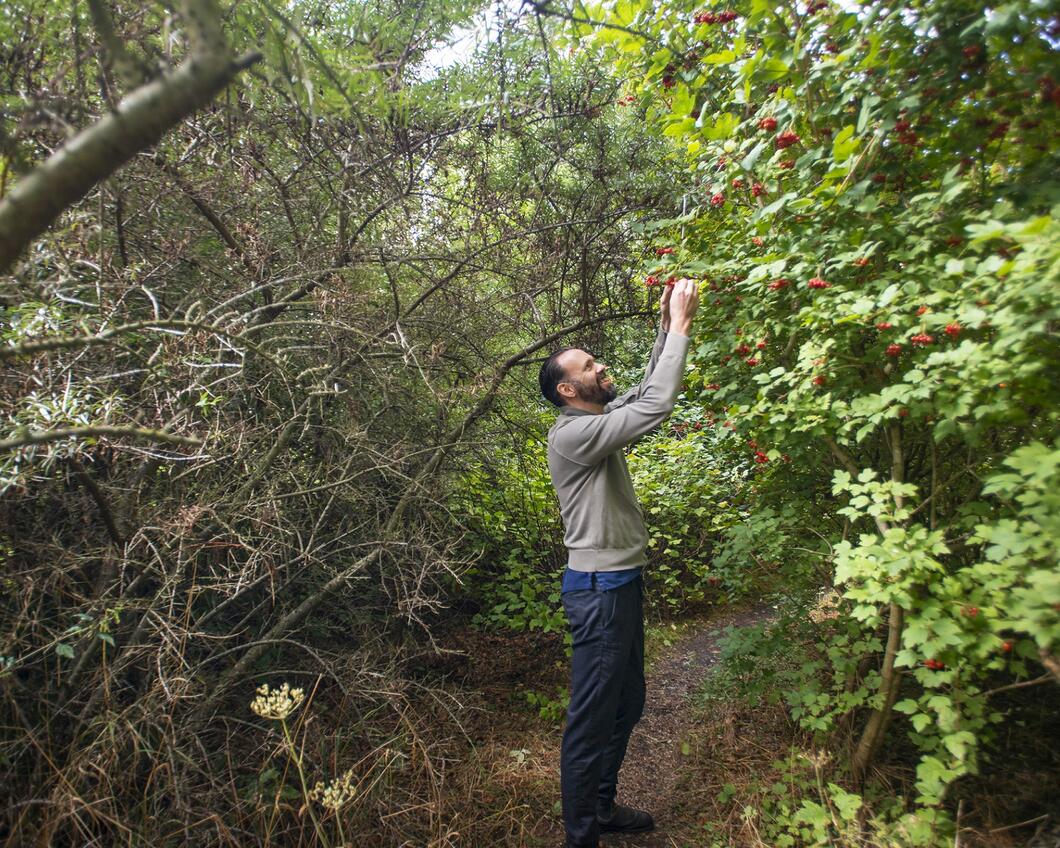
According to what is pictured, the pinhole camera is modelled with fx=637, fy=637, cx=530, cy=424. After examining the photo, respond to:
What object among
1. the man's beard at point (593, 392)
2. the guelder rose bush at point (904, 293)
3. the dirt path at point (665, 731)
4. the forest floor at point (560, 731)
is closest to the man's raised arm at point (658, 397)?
the guelder rose bush at point (904, 293)

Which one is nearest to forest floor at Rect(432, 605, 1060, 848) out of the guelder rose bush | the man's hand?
the guelder rose bush

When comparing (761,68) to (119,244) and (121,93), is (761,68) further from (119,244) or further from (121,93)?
→ (119,244)

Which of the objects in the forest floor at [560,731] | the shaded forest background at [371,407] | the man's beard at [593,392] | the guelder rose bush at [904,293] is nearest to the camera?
the guelder rose bush at [904,293]

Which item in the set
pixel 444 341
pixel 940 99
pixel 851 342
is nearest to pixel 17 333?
pixel 444 341

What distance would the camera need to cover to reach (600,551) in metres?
2.64

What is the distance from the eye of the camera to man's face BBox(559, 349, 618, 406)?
284 centimetres

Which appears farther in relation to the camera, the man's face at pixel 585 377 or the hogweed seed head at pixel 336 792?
the man's face at pixel 585 377

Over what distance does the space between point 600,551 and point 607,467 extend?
0.35 metres

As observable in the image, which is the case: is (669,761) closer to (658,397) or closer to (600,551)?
(600,551)

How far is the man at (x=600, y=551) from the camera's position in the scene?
2457mm

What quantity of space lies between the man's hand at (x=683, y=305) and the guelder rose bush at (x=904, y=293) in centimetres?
8

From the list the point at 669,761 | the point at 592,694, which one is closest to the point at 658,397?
the point at 592,694

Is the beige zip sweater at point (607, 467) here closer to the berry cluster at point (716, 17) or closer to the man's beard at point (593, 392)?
the man's beard at point (593, 392)

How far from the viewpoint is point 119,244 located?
2955mm
